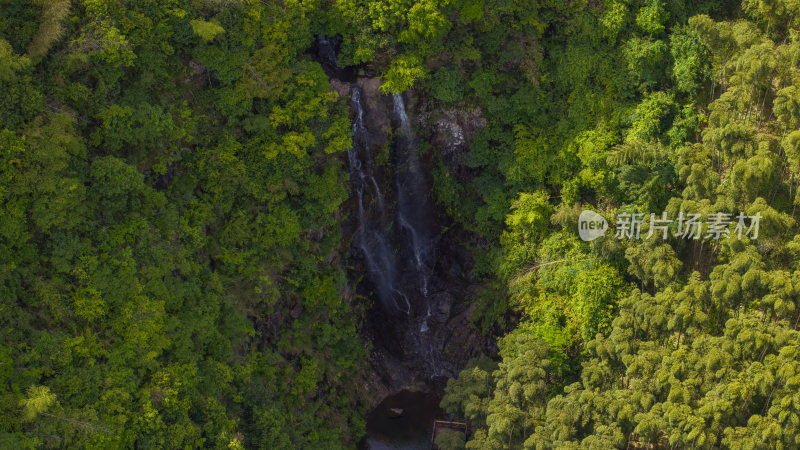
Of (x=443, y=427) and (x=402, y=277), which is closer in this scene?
(x=443, y=427)

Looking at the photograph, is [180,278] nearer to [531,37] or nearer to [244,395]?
[244,395]

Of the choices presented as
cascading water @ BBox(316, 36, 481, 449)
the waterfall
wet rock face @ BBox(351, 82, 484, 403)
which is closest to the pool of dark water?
cascading water @ BBox(316, 36, 481, 449)

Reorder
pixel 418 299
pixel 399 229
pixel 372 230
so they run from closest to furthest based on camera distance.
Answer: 1. pixel 372 230
2. pixel 399 229
3. pixel 418 299

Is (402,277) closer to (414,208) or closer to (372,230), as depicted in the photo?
(372,230)

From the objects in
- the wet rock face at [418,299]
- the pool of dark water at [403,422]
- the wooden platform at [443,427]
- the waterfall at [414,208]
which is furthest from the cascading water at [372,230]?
the wooden platform at [443,427]

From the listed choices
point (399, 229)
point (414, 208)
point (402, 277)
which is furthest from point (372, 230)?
point (402, 277)

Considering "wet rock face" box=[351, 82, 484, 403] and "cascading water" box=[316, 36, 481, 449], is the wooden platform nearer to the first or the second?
"cascading water" box=[316, 36, 481, 449]
